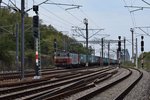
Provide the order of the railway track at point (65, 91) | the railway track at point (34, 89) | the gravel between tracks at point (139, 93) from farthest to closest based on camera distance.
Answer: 1. the gravel between tracks at point (139, 93)
2. the railway track at point (34, 89)
3. the railway track at point (65, 91)

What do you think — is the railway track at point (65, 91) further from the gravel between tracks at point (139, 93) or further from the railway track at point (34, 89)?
the gravel between tracks at point (139, 93)

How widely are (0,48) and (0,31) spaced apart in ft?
54.4

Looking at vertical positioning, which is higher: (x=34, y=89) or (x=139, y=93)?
(x=34, y=89)

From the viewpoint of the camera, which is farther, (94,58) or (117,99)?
(94,58)

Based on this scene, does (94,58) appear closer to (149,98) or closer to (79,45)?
(79,45)

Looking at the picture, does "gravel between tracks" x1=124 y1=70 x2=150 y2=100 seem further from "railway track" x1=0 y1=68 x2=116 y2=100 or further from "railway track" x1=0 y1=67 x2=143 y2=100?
"railway track" x1=0 y1=68 x2=116 y2=100

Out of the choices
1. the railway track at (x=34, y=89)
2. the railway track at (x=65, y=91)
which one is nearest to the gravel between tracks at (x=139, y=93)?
the railway track at (x=65, y=91)

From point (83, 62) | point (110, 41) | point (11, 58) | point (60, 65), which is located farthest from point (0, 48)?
point (110, 41)

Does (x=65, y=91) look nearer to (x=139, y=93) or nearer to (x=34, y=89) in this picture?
(x=34, y=89)

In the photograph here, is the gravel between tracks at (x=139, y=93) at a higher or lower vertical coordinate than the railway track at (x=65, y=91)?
lower

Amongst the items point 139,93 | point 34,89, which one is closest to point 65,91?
point 34,89

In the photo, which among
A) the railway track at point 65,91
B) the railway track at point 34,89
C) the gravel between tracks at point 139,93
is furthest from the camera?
the gravel between tracks at point 139,93

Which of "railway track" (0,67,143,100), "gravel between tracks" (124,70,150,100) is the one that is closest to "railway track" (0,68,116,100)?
"railway track" (0,67,143,100)

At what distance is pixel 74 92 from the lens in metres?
21.7
